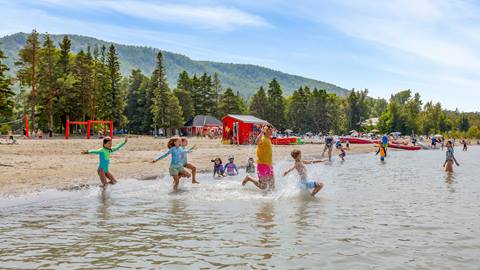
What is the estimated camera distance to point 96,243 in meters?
7.64

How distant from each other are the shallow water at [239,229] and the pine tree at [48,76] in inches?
1971

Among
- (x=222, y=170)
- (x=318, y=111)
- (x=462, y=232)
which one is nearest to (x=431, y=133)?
(x=318, y=111)

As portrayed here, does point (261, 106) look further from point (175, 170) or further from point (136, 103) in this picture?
point (175, 170)

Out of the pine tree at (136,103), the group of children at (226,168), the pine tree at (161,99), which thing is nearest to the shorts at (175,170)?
the group of children at (226,168)

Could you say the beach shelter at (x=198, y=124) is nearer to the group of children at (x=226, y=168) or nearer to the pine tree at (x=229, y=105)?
the pine tree at (x=229, y=105)

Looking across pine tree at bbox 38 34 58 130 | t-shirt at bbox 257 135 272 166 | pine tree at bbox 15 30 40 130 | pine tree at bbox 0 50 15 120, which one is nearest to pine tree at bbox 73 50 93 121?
pine tree at bbox 38 34 58 130

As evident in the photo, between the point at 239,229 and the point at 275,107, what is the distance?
327 feet

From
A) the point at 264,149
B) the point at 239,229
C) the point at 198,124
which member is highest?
the point at 198,124

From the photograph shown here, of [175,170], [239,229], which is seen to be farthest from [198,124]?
[239,229]

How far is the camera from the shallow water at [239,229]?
6.67 metres

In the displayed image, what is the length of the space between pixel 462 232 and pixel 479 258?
1.88 meters

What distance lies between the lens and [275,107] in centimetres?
10769

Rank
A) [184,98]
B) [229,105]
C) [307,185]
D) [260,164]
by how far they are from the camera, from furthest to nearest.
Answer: [229,105] < [184,98] < [260,164] < [307,185]

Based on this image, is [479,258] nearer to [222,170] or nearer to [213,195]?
[213,195]
